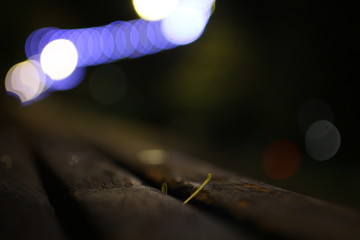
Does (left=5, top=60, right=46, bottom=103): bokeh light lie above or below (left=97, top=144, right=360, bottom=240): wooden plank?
above

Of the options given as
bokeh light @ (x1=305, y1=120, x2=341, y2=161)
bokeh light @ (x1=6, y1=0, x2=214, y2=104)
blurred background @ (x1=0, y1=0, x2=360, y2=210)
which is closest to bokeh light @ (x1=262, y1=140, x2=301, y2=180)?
blurred background @ (x1=0, y1=0, x2=360, y2=210)

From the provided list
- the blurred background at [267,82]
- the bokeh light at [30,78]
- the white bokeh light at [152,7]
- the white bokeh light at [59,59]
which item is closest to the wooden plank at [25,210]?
the blurred background at [267,82]

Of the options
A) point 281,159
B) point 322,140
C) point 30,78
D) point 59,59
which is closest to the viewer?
point 281,159

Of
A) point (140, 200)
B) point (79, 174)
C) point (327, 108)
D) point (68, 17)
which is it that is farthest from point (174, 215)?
point (68, 17)

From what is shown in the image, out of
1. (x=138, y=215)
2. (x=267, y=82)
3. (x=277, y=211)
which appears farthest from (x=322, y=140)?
(x=138, y=215)

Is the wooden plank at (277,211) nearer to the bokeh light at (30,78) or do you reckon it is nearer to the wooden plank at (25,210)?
the wooden plank at (25,210)

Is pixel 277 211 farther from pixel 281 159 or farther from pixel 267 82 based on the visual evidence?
pixel 267 82

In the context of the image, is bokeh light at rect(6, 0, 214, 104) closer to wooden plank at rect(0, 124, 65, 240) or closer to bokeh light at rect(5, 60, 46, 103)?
bokeh light at rect(5, 60, 46, 103)
